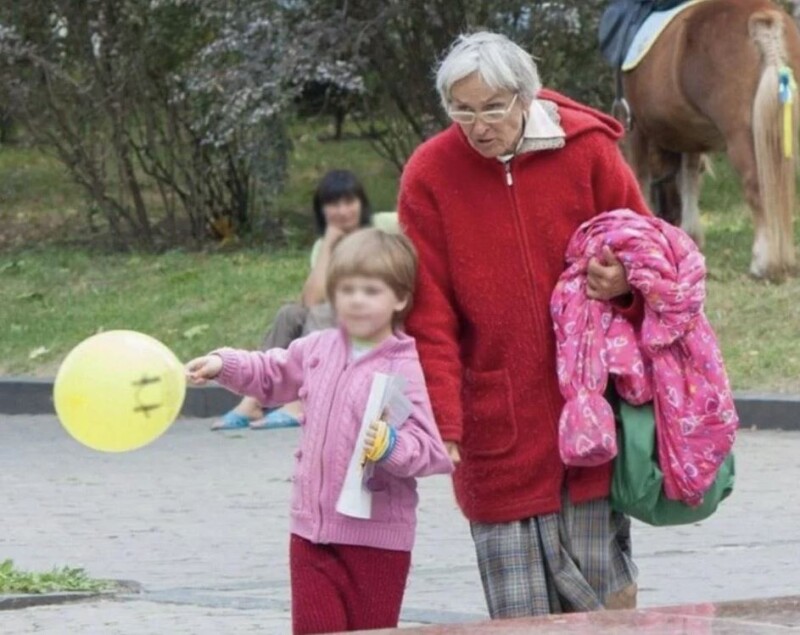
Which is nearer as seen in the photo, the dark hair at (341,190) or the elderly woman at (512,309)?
the elderly woman at (512,309)

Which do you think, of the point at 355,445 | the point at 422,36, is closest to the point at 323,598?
the point at 355,445

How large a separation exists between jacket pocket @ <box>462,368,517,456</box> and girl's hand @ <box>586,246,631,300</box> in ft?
0.93

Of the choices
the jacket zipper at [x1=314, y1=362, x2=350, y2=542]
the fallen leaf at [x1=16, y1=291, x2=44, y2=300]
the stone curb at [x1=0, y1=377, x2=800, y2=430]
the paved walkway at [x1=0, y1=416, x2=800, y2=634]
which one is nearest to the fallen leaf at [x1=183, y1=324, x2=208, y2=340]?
the stone curb at [x1=0, y1=377, x2=800, y2=430]

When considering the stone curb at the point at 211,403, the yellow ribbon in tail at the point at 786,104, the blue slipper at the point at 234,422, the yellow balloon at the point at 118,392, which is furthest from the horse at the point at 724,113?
the yellow balloon at the point at 118,392

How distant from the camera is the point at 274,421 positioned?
12.5 meters

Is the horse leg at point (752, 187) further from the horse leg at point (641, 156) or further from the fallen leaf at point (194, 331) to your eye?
the fallen leaf at point (194, 331)

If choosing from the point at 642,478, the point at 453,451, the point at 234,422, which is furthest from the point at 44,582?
the point at 234,422

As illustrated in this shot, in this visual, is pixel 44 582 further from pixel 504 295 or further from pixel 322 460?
pixel 504 295

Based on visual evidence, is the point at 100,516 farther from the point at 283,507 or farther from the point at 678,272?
the point at 678,272

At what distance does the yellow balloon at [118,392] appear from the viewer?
4766 mm

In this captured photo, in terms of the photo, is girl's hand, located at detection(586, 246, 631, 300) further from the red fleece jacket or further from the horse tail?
the horse tail

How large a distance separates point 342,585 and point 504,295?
0.76 metres

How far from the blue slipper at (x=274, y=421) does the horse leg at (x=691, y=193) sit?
11.6 feet

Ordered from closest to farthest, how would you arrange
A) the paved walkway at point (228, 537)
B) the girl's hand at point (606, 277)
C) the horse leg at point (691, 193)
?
the girl's hand at point (606, 277)
the paved walkway at point (228, 537)
the horse leg at point (691, 193)
